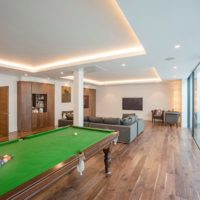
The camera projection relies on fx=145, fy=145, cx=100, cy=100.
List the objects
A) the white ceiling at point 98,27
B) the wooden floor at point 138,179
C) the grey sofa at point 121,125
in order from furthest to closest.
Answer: the grey sofa at point 121,125 < the wooden floor at point 138,179 < the white ceiling at point 98,27

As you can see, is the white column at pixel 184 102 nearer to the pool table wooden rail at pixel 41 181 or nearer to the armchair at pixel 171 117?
the armchair at pixel 171 117

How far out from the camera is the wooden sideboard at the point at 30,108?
659 centimetres

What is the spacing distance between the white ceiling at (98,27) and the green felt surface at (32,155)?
6.70 feet

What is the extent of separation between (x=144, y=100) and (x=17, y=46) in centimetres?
859

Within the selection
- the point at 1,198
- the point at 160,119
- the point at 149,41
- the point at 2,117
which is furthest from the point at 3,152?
the point at 160,119

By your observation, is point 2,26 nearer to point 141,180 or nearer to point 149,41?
point 149,41

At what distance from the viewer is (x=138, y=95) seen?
10.5 meters

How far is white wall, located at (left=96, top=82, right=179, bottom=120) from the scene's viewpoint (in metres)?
9.73

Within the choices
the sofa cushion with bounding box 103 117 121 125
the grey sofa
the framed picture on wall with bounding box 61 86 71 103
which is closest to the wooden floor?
the grey sofa

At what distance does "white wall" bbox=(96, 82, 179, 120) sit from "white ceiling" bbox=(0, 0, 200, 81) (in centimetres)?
603

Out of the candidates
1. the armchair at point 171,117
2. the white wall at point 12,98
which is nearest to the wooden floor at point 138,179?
the armchair at point 171,117

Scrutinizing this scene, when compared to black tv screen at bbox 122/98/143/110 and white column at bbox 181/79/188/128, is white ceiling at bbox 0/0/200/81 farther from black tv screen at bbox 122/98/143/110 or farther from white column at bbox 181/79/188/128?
black tv screen at bbox 122/98/143/110

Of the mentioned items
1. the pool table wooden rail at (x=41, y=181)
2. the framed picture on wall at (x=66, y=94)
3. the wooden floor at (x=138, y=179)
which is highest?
the framed picture on wall at (x=66, y=94)

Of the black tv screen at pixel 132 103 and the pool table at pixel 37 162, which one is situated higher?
the black tv screen at pixel 132 103
